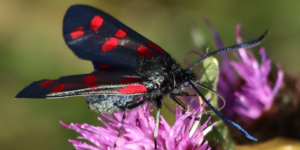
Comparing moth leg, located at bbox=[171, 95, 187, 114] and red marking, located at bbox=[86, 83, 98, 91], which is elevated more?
red marking, located at bbox=[86, 83, 98, 91]

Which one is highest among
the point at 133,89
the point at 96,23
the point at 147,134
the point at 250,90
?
the point at 96,23

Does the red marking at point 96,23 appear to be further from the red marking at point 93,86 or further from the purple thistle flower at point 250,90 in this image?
the purple thistle flower at point 250,90

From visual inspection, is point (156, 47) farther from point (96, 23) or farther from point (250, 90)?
point (250, 90)

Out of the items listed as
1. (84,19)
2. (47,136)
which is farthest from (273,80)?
(47,136)

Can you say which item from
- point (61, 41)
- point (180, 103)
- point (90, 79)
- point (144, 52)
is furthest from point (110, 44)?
point (61, 41)

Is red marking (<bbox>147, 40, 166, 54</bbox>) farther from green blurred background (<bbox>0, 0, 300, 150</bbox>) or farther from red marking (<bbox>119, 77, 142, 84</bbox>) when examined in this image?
green blurred background (<bbox>0, 0, 300, 150</bbox>)

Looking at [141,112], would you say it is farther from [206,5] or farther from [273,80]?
[206,5]

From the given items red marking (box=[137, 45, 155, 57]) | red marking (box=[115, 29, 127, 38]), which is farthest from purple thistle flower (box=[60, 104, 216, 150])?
red marking (box=[115, 29, 127, 38])

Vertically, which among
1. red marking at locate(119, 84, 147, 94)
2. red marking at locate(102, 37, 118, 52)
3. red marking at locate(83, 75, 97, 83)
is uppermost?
red marking at locate(102, 37, 118, 52)
